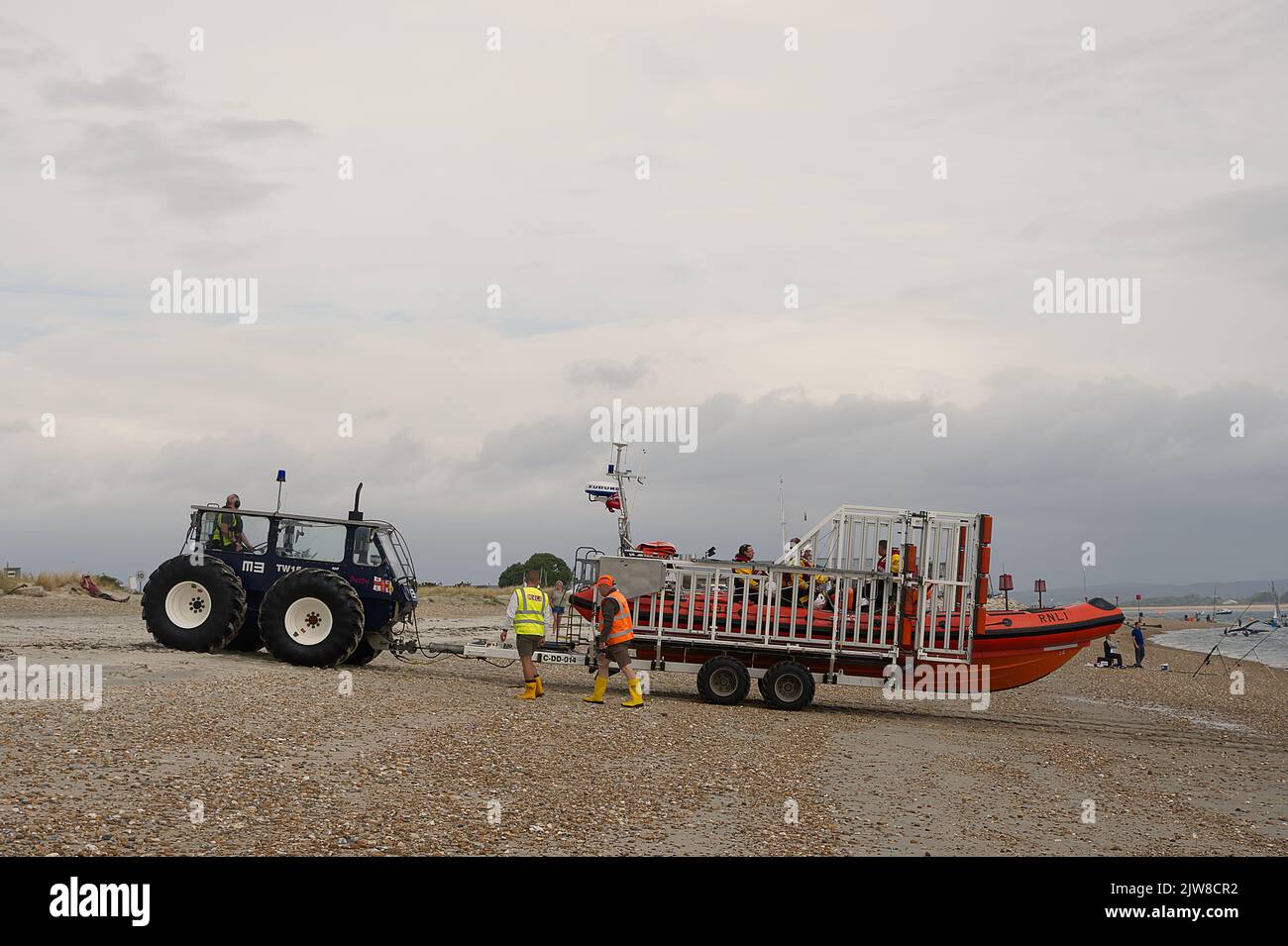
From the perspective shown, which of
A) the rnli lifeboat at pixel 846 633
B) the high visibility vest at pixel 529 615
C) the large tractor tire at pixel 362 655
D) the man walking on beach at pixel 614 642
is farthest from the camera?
the large tractor tire at pixel 362 655

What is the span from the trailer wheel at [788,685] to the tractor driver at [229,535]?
8409 mm

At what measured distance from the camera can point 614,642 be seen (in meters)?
17.1

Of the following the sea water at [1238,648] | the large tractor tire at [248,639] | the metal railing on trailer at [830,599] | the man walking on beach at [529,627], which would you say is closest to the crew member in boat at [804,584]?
the metal railing on trailer at [830,599]

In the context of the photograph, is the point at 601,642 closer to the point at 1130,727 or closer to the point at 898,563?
the point at 898,563

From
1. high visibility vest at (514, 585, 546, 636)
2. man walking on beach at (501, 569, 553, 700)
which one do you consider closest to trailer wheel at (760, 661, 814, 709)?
man walking on beach at (501, 569, 553, 700)

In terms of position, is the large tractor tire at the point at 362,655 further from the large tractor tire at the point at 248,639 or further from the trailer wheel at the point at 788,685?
the trailer wheel at the point at 788,685

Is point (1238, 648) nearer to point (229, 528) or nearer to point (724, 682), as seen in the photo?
point (724, 682)

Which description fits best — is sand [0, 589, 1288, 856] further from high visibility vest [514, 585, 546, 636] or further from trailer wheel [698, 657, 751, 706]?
high visibility vest [514, 585, 546, 636]

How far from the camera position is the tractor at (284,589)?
1905cm

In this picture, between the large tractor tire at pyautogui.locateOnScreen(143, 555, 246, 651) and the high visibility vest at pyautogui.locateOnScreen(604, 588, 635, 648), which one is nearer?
the high visibility vest at pyautogui.locateOnScreen(604, 588, 635, 648)

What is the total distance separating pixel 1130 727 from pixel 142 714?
1538 centimetres

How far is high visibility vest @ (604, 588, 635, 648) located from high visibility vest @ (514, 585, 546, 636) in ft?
3.27

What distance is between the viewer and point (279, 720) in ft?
42.4

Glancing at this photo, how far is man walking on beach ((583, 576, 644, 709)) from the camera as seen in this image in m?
17.0
